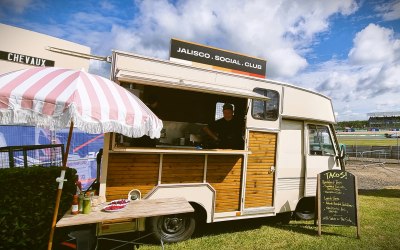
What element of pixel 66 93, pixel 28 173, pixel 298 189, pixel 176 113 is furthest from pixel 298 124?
pixel 28 173

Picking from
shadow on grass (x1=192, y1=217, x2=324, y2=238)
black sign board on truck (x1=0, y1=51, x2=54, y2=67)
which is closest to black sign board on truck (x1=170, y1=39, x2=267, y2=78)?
shadow on grass (x1=192, y1=217, x2=324, y2=238)

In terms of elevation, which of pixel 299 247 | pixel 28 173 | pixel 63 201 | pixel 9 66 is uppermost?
pixel 9 66

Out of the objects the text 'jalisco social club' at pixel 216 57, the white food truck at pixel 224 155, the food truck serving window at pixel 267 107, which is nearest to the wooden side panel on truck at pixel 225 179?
the white food truck at pixel 224 155

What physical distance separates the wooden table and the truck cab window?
372cm

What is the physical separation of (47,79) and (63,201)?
92.7 inches

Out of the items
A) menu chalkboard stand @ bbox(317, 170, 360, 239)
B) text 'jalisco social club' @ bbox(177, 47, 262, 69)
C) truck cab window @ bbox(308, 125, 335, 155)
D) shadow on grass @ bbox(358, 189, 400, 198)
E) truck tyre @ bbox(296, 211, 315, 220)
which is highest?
text 'jalisco social club' @ bbox(177, 47, 262, 69)

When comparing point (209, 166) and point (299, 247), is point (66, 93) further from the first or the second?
point (299, 247)

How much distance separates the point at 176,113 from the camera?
761cm

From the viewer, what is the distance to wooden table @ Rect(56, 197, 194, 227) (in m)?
3.26

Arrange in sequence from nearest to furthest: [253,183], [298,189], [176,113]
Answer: [253,183] → [298,189] → [176,113]

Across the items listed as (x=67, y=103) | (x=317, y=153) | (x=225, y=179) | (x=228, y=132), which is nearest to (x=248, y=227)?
(x=225, y=179)

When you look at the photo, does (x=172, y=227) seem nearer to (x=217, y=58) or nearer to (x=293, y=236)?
(x=293, y=236)

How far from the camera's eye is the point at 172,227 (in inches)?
195

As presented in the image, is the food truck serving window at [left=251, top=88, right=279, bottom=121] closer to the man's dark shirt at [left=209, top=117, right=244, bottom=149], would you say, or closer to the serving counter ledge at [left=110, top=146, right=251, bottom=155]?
the man's dark shirt at [left=209, top=117, right=244, bottom=149]
